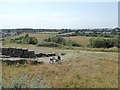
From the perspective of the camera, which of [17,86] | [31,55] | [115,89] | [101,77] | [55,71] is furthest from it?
[31,55]

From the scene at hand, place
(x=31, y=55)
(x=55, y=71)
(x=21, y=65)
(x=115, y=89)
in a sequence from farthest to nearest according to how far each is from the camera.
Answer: (x=31, y=55), (x=21, y=65), (x=55, y=71), (x=115, y=89)

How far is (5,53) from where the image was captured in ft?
94.3

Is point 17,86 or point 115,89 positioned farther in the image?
point 115,89

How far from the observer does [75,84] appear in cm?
1412

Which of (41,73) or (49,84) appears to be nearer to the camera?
(49,84)

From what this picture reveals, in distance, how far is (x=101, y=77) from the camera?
53.3 feet

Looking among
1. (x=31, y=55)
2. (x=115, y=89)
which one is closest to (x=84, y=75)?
(x=115, y=89)

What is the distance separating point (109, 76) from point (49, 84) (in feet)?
15.4

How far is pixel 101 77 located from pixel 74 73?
180cm

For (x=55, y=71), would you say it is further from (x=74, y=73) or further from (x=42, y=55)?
(x=42, y=55)

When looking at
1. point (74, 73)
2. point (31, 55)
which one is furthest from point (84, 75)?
point (31, 55)

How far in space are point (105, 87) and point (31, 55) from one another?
1424 centimetres

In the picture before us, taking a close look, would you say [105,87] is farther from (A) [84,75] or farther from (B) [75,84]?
(A) [84,75]

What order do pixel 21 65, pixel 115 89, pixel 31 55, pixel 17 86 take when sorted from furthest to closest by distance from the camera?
1. pixel 31 55
2. pixel 21 65
3. pixel 115 89
4. pixel 17 86
